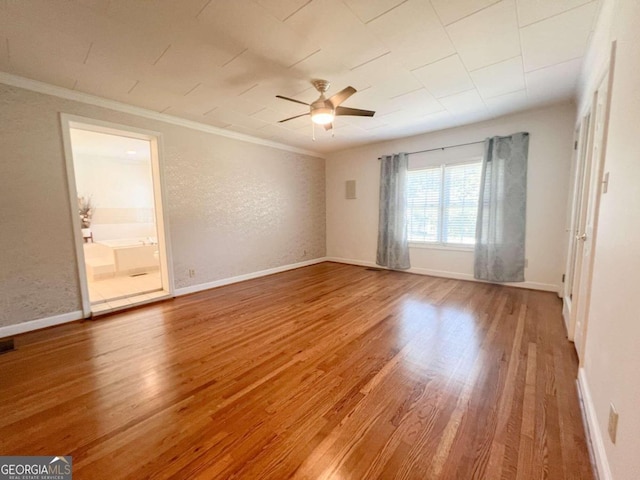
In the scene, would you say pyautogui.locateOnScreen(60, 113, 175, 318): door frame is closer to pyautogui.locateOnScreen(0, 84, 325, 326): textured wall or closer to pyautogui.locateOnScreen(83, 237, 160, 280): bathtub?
pyautogui.locateOnScreen(0, 84, 325, 326): textured wall

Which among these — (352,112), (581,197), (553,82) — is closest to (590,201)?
(581,197)

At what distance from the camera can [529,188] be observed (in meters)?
3.78

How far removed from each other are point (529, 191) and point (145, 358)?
5169 millimetres

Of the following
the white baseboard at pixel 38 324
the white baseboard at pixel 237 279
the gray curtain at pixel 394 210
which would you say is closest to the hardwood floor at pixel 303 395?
the white baseboard at pixel 38 324

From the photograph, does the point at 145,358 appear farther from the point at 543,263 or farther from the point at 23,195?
the point at 543,263

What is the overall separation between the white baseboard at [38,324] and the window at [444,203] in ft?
17.1

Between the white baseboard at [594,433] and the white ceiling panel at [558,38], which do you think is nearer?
the white baseboard at [594,433]

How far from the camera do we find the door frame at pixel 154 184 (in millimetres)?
2926

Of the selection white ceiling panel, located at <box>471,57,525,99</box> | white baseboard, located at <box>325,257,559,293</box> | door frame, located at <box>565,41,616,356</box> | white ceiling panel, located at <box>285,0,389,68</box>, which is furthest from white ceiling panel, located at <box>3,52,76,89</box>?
white baseboard, located at <box>325,257,559,293</box>

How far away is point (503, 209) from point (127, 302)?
563cm

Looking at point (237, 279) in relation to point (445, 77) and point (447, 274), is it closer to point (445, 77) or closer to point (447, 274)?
point (447, 274)

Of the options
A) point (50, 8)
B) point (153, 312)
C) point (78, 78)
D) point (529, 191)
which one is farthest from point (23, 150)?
Answer: point (529, 191)

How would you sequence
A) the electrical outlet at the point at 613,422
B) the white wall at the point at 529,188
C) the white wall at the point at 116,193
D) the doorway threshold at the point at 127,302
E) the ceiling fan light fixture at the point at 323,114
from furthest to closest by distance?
the white wall at the point at 116,193 → the white wall at the point at 529,188 → the doorway threshold at the point at 127,302 → the ceiling fan light fixture at the point at 323,114 → the electrical outlet at the point at 613,422

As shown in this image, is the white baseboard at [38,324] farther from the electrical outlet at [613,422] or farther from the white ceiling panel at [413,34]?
the electrical outlet at [613,422]
